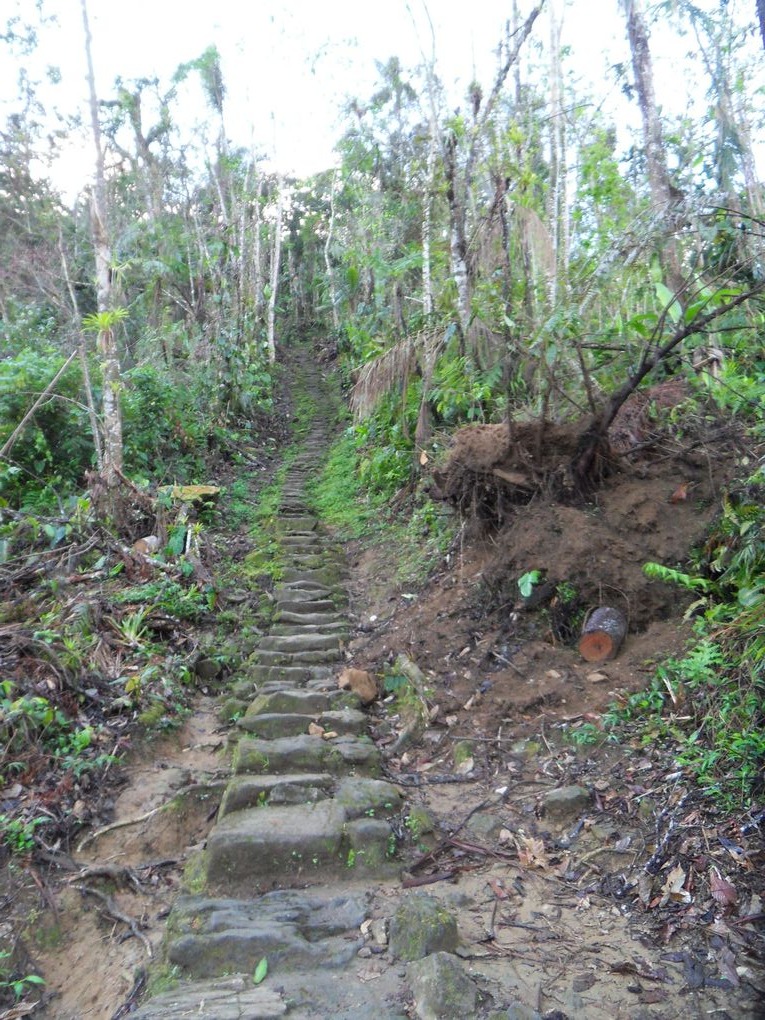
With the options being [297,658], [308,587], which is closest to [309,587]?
[308,587]

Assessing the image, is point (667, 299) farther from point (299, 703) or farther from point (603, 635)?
point (299, 703)

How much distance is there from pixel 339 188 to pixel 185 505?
19995 mm

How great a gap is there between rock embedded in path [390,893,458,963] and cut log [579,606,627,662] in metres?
2.34

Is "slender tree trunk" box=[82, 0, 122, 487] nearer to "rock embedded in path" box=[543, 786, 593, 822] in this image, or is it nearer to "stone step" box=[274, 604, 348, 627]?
"stone step" box=[274, 604, 348, 627]

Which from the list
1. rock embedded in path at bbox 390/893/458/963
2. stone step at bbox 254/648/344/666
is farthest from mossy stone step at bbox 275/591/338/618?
rock embedded in path at bbox 390/893/458/963

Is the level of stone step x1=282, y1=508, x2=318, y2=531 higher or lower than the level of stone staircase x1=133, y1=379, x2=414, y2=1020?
higher

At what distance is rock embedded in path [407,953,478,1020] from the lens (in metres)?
2.86

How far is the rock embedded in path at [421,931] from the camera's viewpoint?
3.25m

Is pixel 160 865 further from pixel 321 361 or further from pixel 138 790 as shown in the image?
pixel 321 361

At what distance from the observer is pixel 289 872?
13.0 ft

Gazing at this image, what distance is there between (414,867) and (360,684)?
211cm

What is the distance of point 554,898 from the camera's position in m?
3.60

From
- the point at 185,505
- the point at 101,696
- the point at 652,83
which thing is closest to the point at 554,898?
the point at 101,696

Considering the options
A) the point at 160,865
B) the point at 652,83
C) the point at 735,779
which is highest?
the point at 652,83
